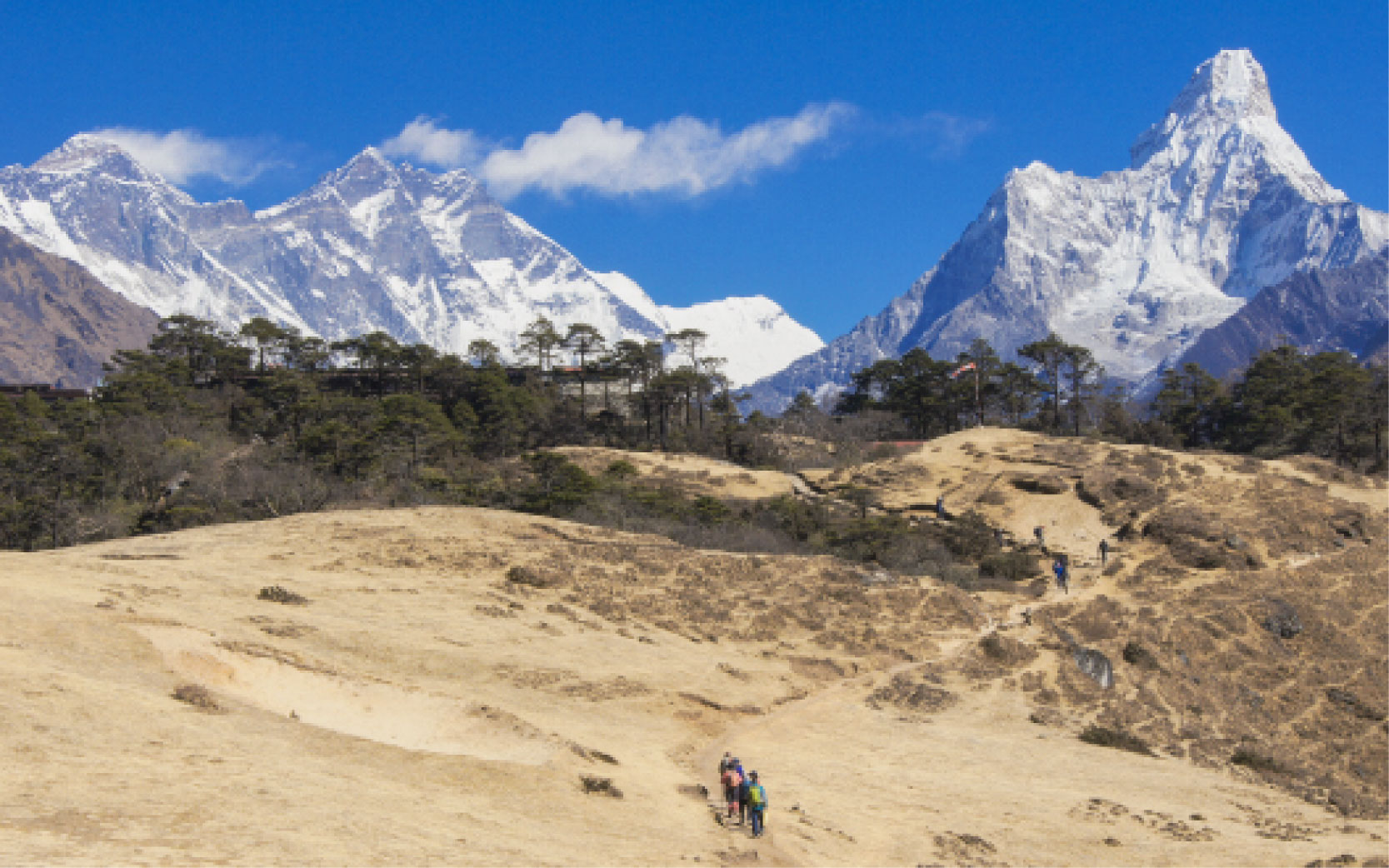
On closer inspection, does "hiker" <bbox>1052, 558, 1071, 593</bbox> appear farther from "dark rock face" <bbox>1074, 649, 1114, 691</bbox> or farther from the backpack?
the backpack

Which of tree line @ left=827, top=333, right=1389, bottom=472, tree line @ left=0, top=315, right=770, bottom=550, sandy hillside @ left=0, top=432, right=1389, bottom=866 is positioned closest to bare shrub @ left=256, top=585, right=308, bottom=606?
sandy hillside @ left=0, top=432, right=1389, bottom=866

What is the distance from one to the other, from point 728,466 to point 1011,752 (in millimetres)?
42585

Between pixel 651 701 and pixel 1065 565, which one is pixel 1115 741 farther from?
pixel 1065 565

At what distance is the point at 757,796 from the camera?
15312 mm

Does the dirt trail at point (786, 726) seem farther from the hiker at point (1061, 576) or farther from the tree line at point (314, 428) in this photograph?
the tree line at point (314, 428)

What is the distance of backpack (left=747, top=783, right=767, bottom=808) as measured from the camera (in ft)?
50.2

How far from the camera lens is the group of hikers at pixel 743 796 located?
50.4 ft

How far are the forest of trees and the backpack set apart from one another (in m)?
31.3

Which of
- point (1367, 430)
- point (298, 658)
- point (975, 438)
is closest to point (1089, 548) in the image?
point (975, 438)

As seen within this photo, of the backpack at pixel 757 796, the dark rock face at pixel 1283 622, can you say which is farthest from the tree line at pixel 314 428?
the backpack at pixel 757 796

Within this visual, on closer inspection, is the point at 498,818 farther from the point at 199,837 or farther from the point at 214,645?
the point at 214,645

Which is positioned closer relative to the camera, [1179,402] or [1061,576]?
[1061,576]

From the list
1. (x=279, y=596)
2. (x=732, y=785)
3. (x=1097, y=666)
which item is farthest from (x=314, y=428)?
(x=732, y=785)

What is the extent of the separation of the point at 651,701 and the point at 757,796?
8360mm
